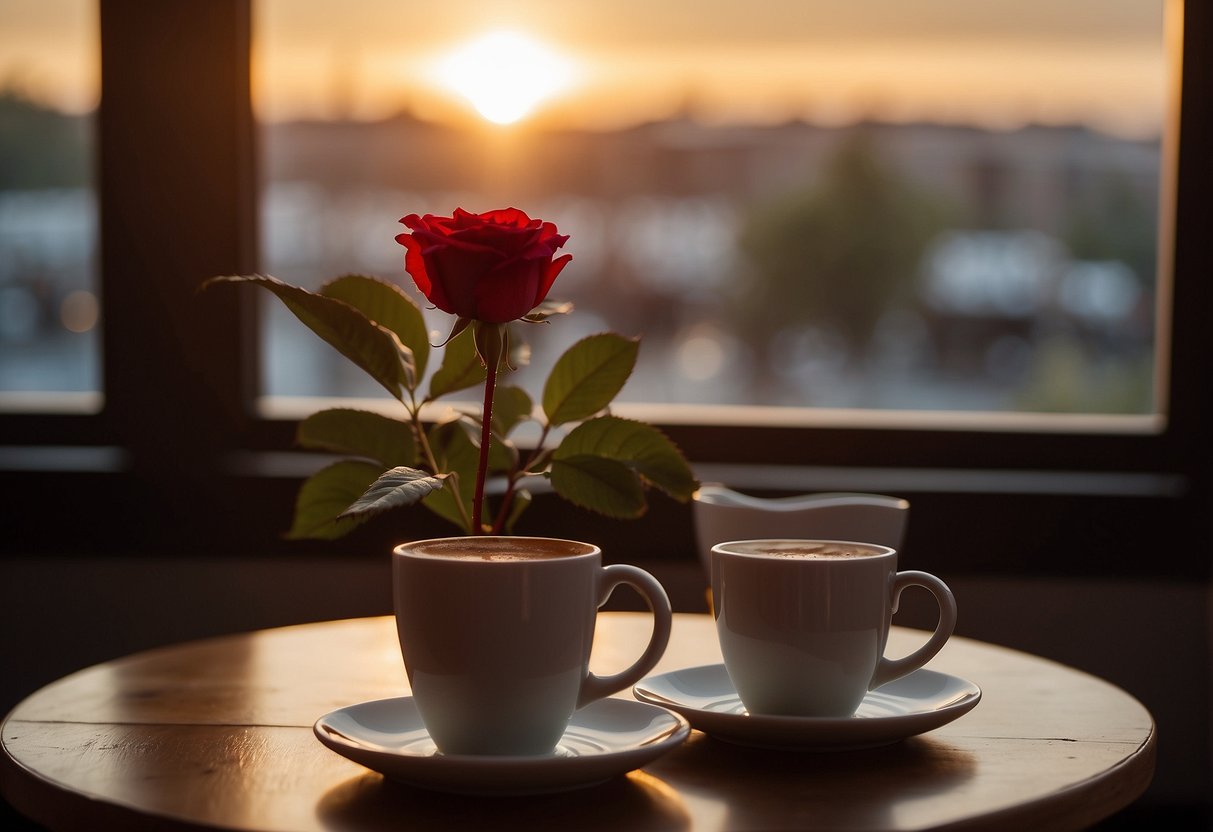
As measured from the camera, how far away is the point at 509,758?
0.66 m

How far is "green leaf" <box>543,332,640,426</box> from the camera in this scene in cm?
88

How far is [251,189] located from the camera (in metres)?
2.12

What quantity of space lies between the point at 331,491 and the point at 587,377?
7.8 inches

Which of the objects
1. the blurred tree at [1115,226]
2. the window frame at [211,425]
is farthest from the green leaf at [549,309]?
the blurred tree at [1115,226]

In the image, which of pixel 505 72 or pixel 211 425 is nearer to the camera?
pixel 211 425

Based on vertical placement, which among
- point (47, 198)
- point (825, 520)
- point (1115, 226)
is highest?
point (1115, 226)

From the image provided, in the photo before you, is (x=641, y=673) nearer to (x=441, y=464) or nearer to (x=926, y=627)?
(x=441, y=464)

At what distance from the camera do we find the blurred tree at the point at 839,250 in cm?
799

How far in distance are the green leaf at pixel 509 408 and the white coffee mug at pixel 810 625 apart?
22 cm

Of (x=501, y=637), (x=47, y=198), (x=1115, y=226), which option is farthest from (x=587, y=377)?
(x=1115, y=226)

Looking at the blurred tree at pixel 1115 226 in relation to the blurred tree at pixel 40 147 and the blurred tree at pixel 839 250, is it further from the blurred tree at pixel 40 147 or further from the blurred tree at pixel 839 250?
the blurred tree at pixel 40 147

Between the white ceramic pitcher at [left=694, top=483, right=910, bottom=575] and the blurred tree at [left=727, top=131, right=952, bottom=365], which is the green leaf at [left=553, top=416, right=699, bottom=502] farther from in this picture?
the blurred tree at [left=727, top=131, right=952, bottom=365]

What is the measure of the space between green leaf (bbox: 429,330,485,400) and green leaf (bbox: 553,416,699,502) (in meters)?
0.09

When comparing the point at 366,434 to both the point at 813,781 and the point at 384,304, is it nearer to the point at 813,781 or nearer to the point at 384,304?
the point at 384,304
